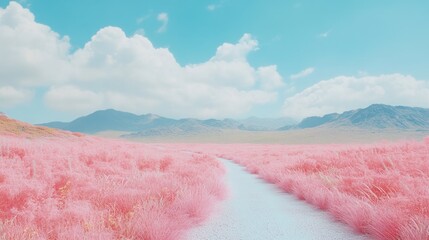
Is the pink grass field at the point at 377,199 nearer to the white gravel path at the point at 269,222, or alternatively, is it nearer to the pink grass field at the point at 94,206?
the white gravel path at the point at 269,222

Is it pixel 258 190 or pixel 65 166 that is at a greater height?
pixel 65 166

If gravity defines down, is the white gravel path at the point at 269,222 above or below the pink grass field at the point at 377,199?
below

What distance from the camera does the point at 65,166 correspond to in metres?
10.5

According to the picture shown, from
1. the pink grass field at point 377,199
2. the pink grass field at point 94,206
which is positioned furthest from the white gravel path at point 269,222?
the pink grass field at point 94,206

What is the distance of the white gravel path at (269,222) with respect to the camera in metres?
4.63

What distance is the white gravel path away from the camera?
4.63m

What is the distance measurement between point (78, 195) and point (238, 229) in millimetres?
3732

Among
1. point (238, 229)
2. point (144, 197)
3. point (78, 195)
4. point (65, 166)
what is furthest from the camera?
point (65, 166)

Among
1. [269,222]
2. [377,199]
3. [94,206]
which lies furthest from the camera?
[94,206]

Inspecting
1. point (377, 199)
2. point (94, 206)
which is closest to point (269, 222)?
point (377, 199)

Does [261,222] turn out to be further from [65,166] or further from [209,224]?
[65,166]

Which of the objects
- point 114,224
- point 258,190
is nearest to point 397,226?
point 114,224

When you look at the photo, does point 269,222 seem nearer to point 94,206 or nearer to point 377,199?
point 377,199

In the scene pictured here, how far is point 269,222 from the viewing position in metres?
5.37
